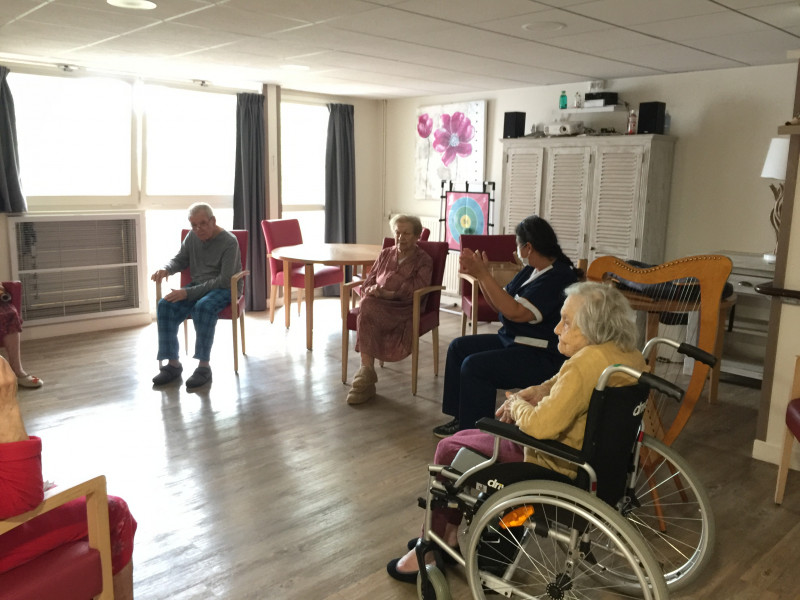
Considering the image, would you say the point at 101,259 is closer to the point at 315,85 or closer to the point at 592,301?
the point at 315,85

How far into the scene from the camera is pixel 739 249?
4781 mm

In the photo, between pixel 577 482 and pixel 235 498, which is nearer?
pixel 577 482

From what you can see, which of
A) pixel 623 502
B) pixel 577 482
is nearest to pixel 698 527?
pixel 623 502

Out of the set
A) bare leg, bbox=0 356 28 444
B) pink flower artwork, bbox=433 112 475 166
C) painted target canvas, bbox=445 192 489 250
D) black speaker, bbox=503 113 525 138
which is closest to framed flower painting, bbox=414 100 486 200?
pink flower artwork, bbox=433 112 475 166

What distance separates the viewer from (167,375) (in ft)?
13.5

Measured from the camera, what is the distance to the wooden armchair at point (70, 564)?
1403 millimetres

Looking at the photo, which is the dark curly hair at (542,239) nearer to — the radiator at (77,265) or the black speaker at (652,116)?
the black speaker at (652,116)

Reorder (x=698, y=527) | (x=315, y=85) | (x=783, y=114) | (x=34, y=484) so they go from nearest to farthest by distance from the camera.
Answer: (x=34, y=484)
(x=698, y=527)
(x=783, y=114)
(x=315, y=85)

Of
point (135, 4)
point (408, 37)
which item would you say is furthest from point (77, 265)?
point (408, 37)

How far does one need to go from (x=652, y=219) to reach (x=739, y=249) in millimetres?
627

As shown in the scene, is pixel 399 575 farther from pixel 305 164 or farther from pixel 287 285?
pixel 305 164

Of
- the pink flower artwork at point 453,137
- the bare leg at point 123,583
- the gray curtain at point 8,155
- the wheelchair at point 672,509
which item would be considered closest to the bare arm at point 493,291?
the wheelchair at point 672,509

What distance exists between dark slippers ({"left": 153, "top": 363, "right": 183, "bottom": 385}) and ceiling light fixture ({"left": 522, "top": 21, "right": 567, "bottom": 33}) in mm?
2840

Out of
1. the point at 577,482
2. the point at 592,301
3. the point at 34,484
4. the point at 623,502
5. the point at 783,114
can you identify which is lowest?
the point at 623,502
